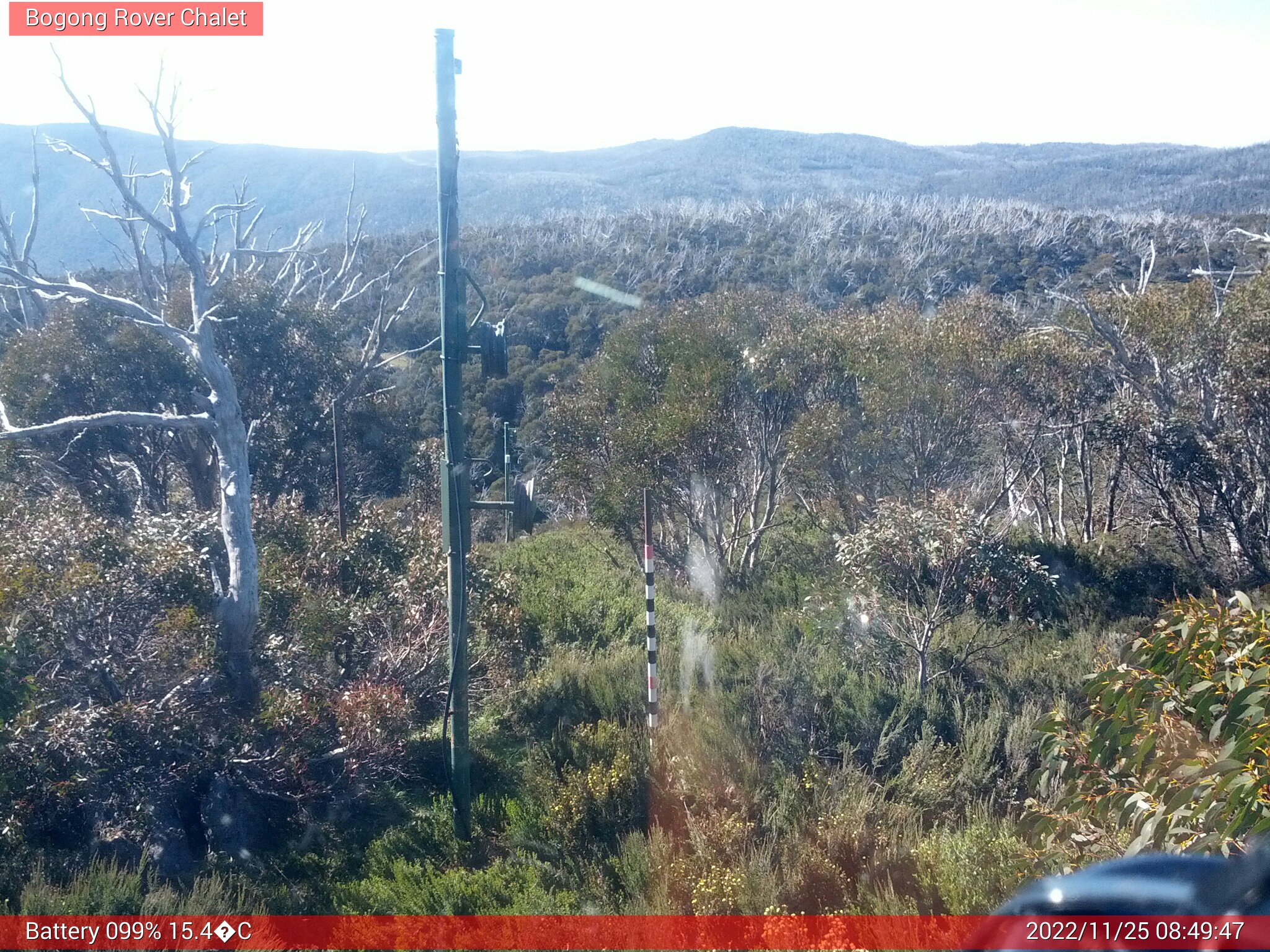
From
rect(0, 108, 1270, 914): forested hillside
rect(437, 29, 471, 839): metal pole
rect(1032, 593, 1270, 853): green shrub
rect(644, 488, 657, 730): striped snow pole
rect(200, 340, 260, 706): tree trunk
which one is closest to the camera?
rect(1032, 593, 1270, 853): green shrub

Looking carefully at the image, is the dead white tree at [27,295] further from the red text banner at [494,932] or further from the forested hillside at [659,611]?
the red text banner at [494,932]

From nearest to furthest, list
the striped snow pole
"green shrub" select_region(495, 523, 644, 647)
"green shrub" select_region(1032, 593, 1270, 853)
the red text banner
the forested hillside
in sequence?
1. "green shrub" select_region(1032, 593, 1270, 853)
2. the red text banner
3. the forested hillside
4. the striped snow pole
5. "green shrub" select_region(495, 523, 644, 647)

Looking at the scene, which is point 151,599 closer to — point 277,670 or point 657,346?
point 277,670

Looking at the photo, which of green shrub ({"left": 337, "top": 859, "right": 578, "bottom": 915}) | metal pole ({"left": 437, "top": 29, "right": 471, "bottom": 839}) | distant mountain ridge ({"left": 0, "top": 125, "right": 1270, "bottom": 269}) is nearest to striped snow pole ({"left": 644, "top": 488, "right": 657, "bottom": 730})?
metal pole ({"left": 437, "top": 29, "right": 471, "bottom": 839})

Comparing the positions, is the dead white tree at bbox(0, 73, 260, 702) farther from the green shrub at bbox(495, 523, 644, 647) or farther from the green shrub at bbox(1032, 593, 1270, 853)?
the green shrub at bbox(1032, 593, 1270, 853)

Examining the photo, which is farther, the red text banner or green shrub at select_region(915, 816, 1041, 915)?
green shrub at select_region(915, 816, 1041, 915)
